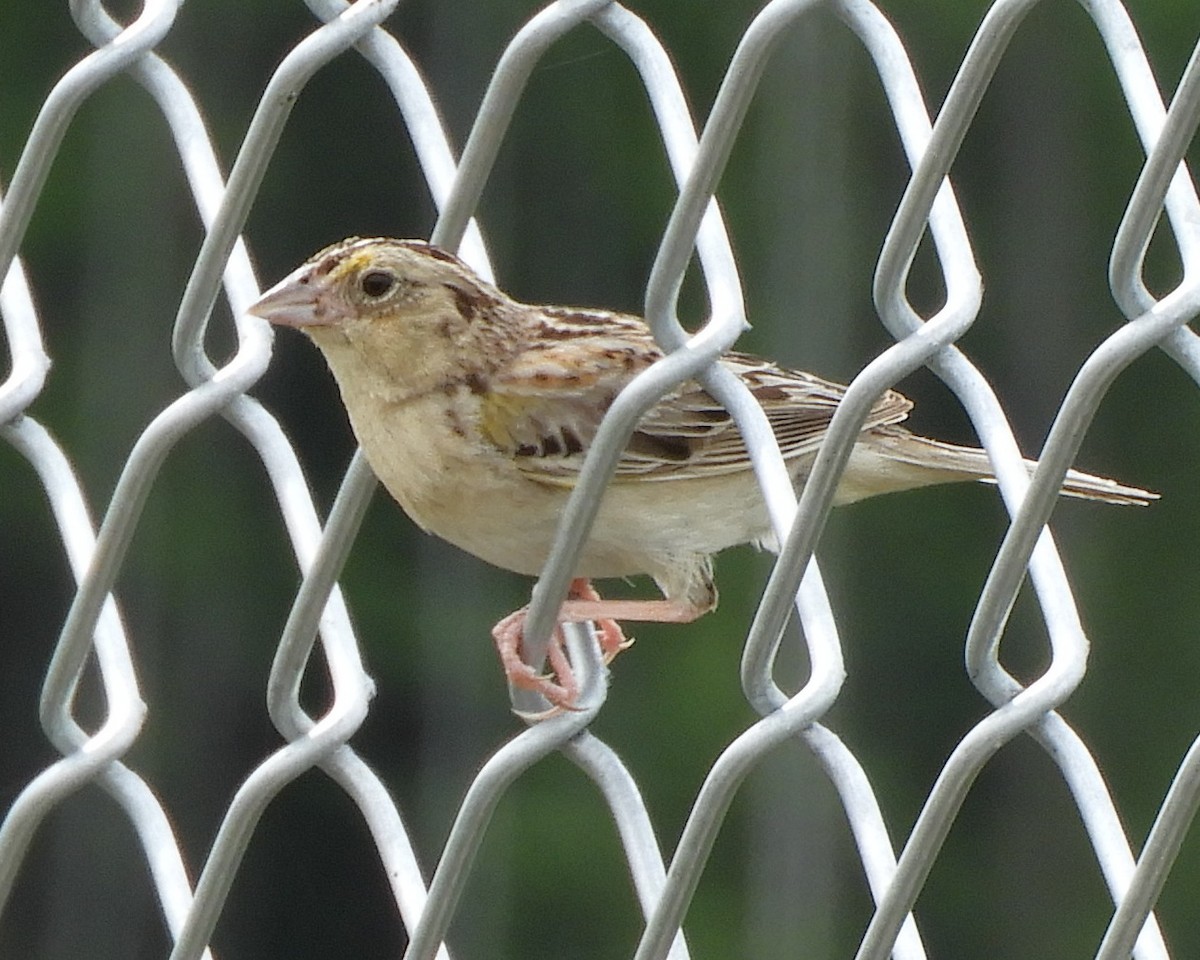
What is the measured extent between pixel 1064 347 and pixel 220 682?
3275 millimetres

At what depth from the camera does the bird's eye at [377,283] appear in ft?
7.75

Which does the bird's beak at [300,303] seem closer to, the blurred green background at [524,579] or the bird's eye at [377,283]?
the bird's eye at [377,283]

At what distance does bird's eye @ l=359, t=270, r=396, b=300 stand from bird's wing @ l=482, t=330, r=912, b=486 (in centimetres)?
15

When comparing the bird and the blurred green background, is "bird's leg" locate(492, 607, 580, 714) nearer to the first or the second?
the bird

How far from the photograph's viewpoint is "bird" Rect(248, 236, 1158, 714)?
232 centimetres

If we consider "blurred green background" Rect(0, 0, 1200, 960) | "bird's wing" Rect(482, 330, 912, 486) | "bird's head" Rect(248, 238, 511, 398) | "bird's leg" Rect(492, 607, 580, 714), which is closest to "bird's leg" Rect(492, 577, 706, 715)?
"bird's leg" Rect(492, 607, 580, 714)

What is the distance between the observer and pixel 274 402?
8758 millimetres

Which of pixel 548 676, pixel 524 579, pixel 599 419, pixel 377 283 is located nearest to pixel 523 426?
pixel 599 419

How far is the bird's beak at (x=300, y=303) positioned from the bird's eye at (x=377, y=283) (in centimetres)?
4

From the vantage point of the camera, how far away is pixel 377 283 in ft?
7.80

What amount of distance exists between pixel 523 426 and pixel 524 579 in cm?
656

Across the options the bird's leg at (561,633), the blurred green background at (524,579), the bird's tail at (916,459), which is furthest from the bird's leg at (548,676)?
the blurred green background at (524,579)

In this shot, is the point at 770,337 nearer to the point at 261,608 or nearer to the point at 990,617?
the point at 261,608

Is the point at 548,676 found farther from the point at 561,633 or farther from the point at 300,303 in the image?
the point at 300,303
